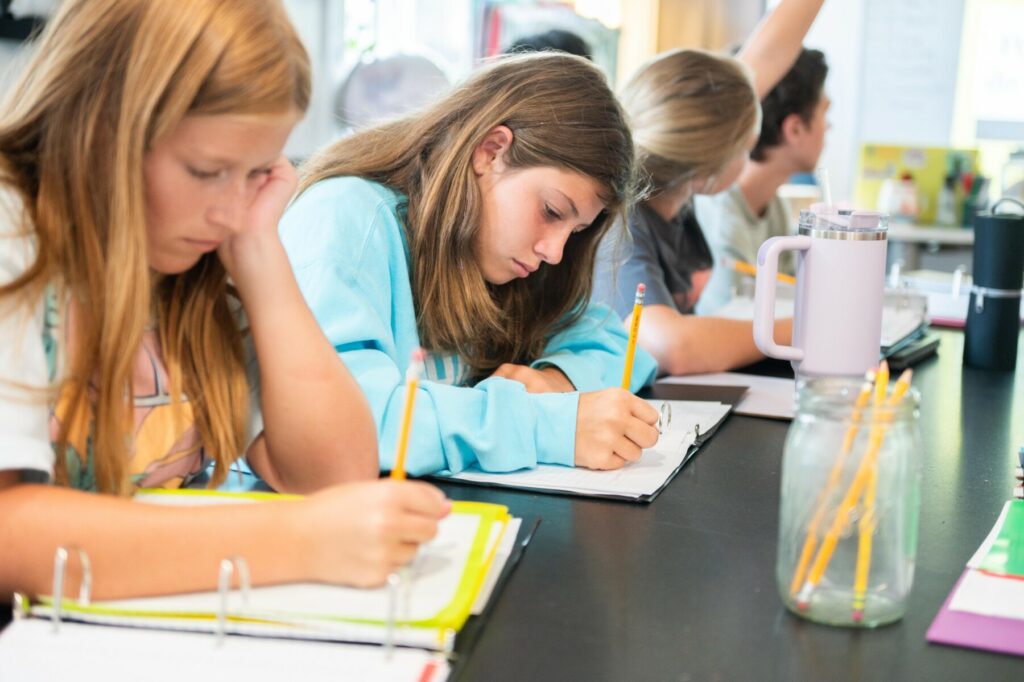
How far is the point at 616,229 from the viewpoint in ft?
5.29

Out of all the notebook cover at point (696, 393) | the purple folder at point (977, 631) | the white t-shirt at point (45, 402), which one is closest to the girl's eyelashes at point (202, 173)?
the white t-shirt at point (45, 402)

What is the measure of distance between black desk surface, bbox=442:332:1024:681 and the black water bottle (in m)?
0.60

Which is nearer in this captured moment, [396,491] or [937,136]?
[396,491]

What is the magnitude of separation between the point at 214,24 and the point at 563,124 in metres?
0.56

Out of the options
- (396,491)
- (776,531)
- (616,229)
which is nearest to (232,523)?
(396,491)

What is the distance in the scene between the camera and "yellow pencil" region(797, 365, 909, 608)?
764mm

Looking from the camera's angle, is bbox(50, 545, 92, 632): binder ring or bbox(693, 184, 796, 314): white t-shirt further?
bbox(693, 184, 796, 314): white t-shirt

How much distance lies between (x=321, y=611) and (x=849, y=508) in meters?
0.34

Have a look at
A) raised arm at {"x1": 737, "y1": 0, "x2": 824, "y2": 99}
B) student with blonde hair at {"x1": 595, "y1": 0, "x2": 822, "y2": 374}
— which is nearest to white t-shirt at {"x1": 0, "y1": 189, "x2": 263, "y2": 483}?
student with blonde hair at {"x1": 595, "y1": 0, "x2": 822, "y2": 374}

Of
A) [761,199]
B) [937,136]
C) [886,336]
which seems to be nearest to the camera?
[886,336]

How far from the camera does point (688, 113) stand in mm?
1874

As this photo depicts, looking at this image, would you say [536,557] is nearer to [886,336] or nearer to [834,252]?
[834,252]

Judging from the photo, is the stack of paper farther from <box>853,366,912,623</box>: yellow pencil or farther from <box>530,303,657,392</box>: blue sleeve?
<box>530,303,657,392</box>: blue sleeve

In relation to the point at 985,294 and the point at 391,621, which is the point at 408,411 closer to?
the point at 391,621
